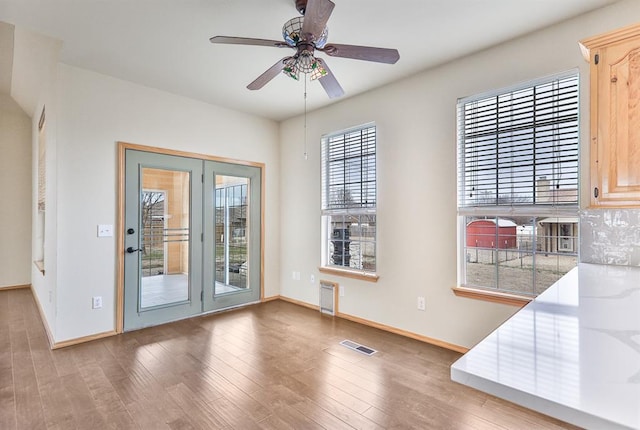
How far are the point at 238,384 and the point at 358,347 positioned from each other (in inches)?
48.0

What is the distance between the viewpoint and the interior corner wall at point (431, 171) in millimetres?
2541

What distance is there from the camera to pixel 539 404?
0.61m

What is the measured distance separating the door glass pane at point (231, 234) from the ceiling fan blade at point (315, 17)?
2813 mm

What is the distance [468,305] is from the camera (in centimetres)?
300

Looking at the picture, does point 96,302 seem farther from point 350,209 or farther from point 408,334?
point 408,334

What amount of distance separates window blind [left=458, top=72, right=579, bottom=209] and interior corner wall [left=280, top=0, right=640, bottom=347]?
9 cm

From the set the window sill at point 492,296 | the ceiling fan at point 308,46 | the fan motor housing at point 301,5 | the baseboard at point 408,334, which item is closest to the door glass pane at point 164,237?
the baseboard at point 408,334

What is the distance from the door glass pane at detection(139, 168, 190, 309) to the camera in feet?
12.3

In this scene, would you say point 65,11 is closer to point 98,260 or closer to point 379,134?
point 98,260

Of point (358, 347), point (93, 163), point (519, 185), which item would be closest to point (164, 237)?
point (93, 163)

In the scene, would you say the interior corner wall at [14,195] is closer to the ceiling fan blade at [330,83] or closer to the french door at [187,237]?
the french door at [187,237]

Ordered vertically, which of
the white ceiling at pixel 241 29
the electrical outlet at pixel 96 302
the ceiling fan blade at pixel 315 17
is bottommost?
the electrical outlet at pixel 96 302

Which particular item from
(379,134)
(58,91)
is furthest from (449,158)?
(58,91)

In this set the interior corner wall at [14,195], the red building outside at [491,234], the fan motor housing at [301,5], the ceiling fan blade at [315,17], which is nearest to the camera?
the ceiling fan blade at [315,17]
